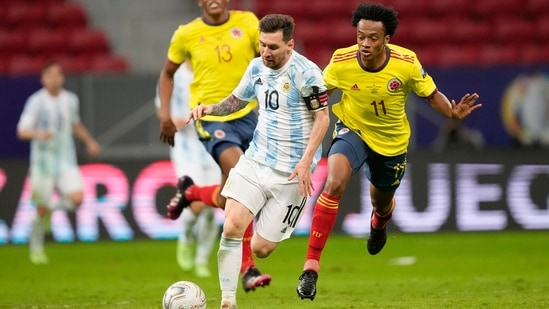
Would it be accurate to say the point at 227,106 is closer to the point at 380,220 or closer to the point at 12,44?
the point at 380,220

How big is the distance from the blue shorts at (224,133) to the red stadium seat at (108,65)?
10572 mm

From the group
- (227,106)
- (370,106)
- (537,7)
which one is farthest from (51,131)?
(537,7)

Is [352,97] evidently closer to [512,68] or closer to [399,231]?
[399,231]

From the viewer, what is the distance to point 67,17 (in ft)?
71.7

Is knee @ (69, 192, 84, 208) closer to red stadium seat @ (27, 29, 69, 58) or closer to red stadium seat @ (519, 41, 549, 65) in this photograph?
red stadium seat @ (27, 29, 69, 58)

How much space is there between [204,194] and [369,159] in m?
1.85

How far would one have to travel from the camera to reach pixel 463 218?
1612 centimetres

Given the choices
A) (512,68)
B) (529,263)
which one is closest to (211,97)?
(529,263)

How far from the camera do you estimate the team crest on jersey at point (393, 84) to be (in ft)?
30.9

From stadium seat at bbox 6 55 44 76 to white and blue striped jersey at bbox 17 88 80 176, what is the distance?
5285 mm

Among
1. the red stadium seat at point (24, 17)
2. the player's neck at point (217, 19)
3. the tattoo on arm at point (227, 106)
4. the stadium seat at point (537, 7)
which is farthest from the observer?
the red stadium seat at point (24, 17)

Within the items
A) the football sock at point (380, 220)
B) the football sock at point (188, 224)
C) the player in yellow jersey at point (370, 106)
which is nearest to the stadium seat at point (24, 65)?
the football sock at point (188, 224)

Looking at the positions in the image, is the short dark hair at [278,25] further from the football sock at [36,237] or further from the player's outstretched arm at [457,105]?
the football sock at [36,237]

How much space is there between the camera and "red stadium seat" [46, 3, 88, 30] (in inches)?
859
